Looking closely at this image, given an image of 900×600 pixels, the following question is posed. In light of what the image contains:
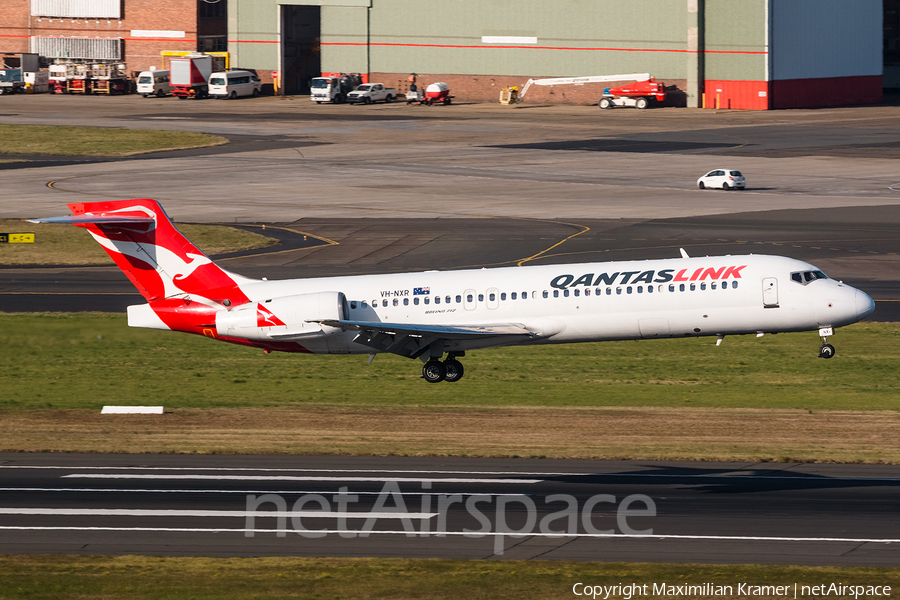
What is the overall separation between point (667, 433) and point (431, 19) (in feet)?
484

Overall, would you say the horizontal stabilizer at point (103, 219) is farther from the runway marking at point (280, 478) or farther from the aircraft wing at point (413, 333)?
the runway marking at point (280, 478)

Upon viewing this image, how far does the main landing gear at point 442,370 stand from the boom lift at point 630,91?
134m

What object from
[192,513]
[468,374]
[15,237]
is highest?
[15,237]

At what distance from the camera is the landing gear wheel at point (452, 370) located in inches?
2063

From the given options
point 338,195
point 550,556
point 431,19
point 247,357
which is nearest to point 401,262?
point 247,357

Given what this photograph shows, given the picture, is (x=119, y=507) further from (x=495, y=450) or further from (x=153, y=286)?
(x=495, y=450)

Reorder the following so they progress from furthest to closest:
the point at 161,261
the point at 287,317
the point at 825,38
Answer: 1. the point at 825,38
2. the point at 161,261
3. the point at 287,317

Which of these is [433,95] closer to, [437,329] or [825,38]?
[825,38]

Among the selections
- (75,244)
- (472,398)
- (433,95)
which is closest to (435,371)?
(472,398)

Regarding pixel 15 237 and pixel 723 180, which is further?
pixel 723 180

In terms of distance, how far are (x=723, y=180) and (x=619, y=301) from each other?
6710cm

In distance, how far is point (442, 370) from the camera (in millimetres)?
52344

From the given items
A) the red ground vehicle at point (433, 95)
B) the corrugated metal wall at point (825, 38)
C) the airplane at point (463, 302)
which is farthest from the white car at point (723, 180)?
the red ground vehicle at point (433, 95)

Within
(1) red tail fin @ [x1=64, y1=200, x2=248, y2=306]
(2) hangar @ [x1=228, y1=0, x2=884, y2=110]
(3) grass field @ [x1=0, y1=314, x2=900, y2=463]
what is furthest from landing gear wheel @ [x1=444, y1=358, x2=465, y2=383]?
(2) hangar @ [x1=228, y1=0, x2=884, y2=110]
